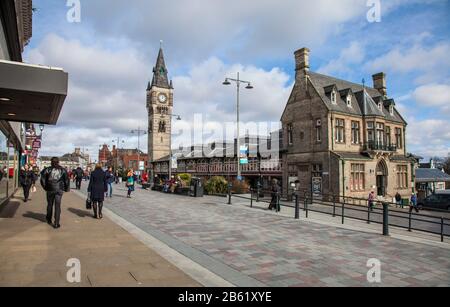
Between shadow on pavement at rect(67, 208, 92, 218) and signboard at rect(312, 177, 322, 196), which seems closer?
shadow on pavement at rect(67, 208, 92, 218)

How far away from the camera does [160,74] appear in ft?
319

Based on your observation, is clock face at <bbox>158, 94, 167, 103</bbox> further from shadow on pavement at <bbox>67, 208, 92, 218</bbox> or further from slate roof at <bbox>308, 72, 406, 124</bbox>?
shadow on pavement at <bbox>67, 208, 92, 218</bbox>

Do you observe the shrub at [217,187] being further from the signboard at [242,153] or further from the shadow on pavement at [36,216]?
the shadow on pavement at [36,216]

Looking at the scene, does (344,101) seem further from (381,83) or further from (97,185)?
(97,185)

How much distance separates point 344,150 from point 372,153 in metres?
3.72

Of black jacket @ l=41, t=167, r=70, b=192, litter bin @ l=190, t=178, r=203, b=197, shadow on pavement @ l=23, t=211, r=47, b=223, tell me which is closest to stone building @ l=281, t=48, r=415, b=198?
litter bin @ l=190, t=178, r=203, b=197

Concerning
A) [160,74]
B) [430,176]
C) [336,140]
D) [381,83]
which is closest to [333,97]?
[336,140]

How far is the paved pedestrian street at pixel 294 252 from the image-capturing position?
19.0 feet

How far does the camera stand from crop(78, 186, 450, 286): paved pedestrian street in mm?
5785

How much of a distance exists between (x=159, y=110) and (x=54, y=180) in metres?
87.3
